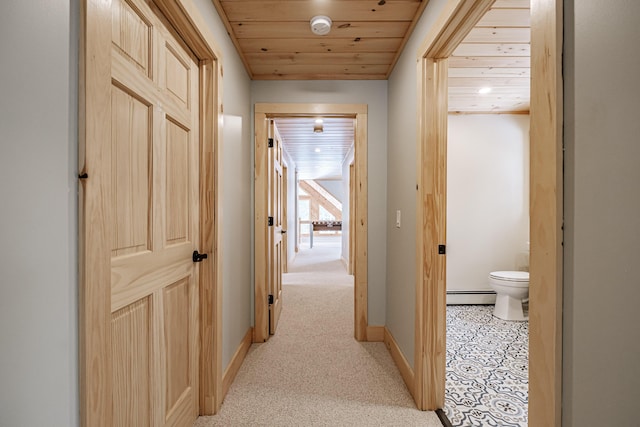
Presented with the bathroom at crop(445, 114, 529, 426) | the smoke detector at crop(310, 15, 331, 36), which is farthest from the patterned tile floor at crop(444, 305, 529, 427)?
the smoke detector at crop(310, 15, 331, 36)

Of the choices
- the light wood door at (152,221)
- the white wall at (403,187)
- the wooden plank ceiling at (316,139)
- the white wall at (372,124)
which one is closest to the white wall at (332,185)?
the wooden plank ceiling at (316,139)

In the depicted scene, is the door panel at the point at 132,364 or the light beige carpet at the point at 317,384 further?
the light beige carpet at the point at 317,384

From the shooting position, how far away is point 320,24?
188 cm

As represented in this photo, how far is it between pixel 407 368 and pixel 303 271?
4015 millimetres

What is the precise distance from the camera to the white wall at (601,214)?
59 cm

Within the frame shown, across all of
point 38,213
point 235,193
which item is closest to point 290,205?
point 235,193

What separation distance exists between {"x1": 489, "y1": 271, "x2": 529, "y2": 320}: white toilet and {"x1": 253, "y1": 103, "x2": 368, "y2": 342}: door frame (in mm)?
1484

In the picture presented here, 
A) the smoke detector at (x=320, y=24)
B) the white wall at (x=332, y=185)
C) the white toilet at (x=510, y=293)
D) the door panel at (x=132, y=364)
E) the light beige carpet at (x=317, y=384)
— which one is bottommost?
the light beige carpet at (x=317, y=384)

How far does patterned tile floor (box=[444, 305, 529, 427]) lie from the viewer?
5.59 feet

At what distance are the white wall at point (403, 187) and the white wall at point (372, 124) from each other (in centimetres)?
10

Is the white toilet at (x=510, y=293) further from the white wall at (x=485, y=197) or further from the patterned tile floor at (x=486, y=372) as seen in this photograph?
the white wall at (x=485, y=197)

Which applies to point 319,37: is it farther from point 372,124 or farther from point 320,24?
point 372,124

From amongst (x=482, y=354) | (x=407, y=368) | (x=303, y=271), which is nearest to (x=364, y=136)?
(x=407, y=368)

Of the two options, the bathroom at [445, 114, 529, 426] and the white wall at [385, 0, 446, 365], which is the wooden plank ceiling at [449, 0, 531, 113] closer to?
the bathroom at [445, 114, 529, 426]
